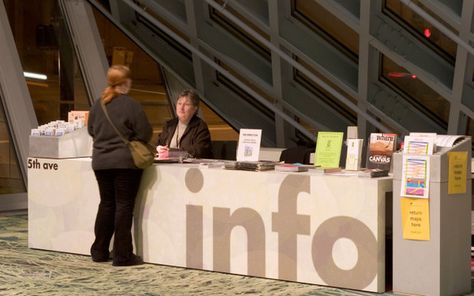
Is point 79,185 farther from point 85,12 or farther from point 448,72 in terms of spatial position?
point 85,12

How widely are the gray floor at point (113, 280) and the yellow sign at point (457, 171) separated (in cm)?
94

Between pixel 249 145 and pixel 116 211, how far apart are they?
116cm

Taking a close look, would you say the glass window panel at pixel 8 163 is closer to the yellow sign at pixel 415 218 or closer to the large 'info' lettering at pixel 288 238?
the large 'info' lettering at pixel 288 238

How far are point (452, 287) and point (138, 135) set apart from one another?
2.63 m

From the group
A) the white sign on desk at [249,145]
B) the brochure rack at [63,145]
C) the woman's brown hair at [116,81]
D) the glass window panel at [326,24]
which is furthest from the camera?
the glass window panel at [326,24]

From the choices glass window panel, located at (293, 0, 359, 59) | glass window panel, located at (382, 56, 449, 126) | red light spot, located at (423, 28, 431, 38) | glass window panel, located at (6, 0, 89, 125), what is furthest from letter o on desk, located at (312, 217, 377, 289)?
glass window panel, located at (6, 0, 89, 125)

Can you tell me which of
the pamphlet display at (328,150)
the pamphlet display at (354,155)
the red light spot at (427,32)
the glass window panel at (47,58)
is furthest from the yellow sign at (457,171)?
the glass window panel at (47,58)

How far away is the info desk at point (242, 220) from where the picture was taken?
6.80 meters

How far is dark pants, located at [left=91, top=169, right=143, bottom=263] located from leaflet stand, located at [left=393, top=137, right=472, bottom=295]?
2.13 m

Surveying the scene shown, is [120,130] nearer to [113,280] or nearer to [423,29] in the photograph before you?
[113,280]

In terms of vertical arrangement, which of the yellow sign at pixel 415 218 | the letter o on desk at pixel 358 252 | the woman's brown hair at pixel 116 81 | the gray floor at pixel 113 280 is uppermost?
the woman's brown hair at pixel 116 81

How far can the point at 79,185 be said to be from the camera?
823 cm

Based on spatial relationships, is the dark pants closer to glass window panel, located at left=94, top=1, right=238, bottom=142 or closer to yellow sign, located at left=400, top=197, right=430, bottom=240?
yellow sign, located at left=400, top=197, right=430, bottom=240

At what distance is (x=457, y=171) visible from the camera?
6742 millimetres
